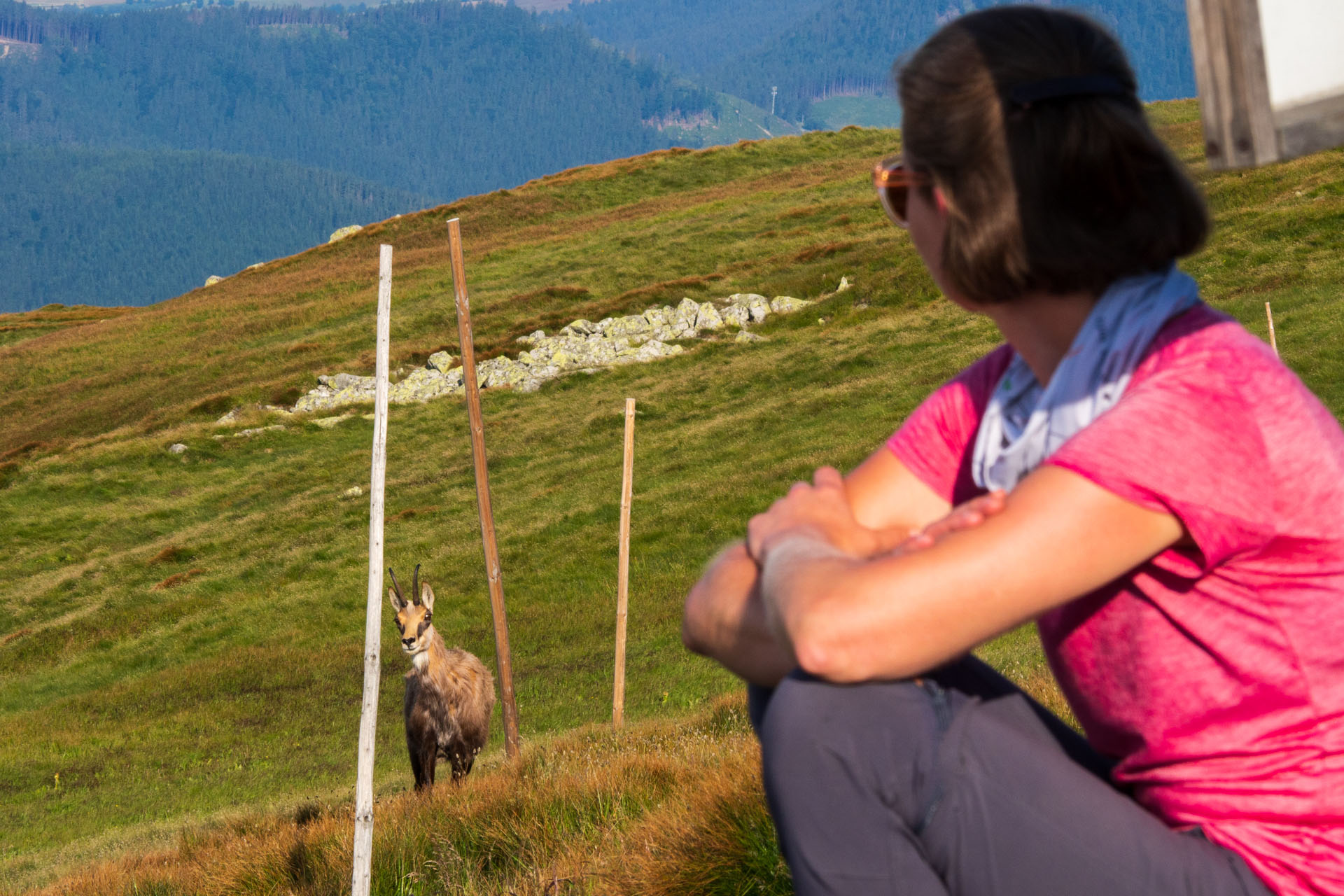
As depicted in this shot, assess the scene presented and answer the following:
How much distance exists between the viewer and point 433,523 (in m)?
24.8

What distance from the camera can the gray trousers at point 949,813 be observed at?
181 cm

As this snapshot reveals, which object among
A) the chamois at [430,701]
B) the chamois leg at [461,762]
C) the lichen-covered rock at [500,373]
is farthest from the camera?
the lichen-covered rock at [500,373]

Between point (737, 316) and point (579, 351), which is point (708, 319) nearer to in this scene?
point (737, 316)

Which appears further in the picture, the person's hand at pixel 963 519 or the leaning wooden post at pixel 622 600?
the leaning wooden post at pixel 622 600

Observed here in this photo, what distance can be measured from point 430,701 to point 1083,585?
6991 millimetres

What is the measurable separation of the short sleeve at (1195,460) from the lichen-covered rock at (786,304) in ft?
114

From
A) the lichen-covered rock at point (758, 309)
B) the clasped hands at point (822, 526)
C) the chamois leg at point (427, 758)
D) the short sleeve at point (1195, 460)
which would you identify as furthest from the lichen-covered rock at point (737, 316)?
the short sleeve at point (1195, 460)

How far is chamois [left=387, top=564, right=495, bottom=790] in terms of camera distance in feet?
26.1

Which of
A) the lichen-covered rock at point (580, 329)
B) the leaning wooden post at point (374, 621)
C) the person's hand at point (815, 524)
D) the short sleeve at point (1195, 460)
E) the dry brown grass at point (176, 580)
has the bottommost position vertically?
the dry brown grass at point (176, 580)

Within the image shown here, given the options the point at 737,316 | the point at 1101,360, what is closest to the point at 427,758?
the point at 1101,360

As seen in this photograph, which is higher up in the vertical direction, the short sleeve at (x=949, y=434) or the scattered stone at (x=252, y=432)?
the short sleeve at (x=949, y=434)

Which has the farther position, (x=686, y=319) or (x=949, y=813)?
(x=686, y=319)

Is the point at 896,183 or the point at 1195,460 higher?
the point at 896,183

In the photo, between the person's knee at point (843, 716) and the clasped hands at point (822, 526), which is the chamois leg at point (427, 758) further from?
the person's knee at point (843, 716)
